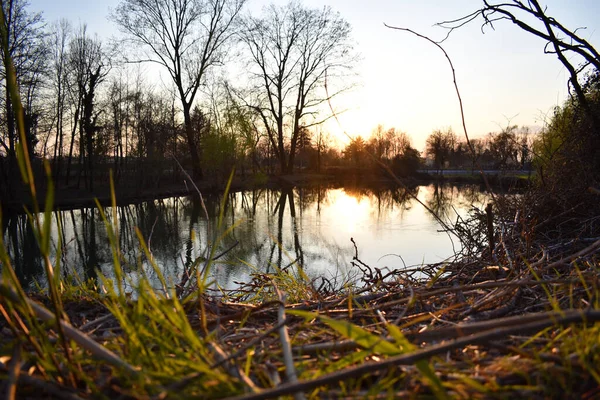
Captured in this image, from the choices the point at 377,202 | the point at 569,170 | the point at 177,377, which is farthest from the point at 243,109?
the point at 177,377

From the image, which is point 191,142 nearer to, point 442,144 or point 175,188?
point 175,188

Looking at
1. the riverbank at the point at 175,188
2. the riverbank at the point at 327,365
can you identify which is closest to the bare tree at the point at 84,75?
the riverbank at the point at 175,188

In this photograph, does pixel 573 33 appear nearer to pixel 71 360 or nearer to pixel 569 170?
pixel 569 170

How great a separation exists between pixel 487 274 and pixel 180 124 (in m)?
37.1

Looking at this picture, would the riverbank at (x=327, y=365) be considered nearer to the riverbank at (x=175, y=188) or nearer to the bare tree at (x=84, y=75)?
the riverbank at (x=175, y=188)

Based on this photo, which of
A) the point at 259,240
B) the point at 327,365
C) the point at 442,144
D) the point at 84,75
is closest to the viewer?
the point at 327,365

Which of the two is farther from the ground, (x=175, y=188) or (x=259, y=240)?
(x=175, y=188)

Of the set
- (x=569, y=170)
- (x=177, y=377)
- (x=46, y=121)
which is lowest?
(x=177, y=377)

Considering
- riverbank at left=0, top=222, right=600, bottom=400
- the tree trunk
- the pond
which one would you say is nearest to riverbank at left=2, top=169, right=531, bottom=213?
the tree trunk

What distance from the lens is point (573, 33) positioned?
8.36 ft

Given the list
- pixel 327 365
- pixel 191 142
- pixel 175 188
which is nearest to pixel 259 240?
pixel 327 365

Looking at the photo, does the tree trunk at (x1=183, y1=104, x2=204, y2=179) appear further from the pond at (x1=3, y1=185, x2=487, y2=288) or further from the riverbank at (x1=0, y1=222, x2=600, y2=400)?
the riverbank at (x1=0, y1=222, x2=600, y2=400)

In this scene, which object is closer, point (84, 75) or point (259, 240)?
point (259, 240)

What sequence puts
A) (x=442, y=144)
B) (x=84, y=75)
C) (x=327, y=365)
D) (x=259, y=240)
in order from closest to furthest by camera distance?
(x=327, y=365), (x=259, y=240), (x=84, y=75), (x=442, y=144)
